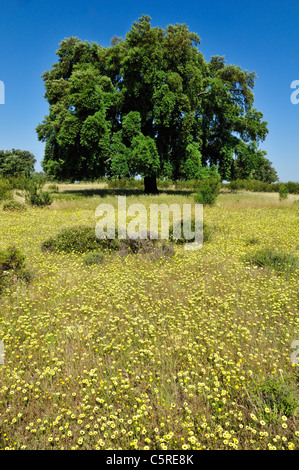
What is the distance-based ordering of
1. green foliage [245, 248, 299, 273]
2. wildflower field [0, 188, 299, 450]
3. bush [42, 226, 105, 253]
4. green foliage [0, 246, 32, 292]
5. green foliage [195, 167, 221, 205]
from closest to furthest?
1. wildflower field [0, 188, 299, 450]
2. green foliage [0, 246, 32, 292]
3. green foliage [245, 248, 299, 273]
4. bush [42, 226, 105, 253]
5. green foliage [195, 167, 221, 205]

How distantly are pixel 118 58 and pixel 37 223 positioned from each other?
19.6 meters

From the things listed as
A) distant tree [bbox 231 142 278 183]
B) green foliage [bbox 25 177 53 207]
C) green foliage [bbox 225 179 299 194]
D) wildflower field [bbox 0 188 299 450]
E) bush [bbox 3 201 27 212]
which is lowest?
wildflower field [bbox 0 188 299 450]

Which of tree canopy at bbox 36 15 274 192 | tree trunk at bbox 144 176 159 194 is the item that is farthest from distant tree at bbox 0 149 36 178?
tree trunk at bbox 144 176 159 194

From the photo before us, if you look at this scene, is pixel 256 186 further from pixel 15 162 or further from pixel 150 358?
pixel 15 162

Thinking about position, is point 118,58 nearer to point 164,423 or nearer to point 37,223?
point 37,223

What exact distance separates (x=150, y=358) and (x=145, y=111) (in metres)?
24.0

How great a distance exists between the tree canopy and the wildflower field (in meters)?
17.2

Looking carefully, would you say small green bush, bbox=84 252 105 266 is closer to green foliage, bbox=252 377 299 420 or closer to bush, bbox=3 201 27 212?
green foliage, bbox=252 377 299 420

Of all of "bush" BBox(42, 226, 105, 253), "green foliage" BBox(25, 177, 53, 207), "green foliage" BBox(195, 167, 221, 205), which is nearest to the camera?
"bush" BBox(42, 226, 105, 253)

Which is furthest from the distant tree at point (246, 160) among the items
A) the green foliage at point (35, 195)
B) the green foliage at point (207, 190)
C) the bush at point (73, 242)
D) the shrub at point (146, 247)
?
the bush at point (73, 242)

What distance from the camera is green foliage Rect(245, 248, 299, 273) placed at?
7602 millimetres

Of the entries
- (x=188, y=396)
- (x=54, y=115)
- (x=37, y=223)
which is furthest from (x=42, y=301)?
(x=54, y=115)

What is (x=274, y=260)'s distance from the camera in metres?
8.09

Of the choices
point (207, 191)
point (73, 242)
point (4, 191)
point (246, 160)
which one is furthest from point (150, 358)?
point (246, 160)
